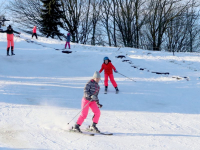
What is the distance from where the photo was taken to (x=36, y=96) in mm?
8156

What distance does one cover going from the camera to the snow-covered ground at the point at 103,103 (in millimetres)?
4598

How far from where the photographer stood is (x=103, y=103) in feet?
25.3

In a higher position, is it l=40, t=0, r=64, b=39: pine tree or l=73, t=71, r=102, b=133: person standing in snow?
l=40, t=0, r=64, b=39: pine tree

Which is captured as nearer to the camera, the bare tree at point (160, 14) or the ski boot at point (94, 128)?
the ski boot at point (94, 128)

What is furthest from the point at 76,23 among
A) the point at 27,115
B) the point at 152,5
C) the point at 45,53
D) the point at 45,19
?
the point at 27,115

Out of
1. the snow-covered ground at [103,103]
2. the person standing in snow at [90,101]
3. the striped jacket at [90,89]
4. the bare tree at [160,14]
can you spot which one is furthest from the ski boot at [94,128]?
the bare tree at [160,14]

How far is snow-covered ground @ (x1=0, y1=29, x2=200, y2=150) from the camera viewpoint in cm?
460

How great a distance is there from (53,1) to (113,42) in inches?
571

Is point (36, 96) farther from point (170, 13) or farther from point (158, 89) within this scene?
point (170, 13)

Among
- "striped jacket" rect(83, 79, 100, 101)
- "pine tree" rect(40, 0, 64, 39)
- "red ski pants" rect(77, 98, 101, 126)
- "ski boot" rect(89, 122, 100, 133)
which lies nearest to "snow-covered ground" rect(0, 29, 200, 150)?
"ski boot" rect(89, 122, 100, 133)

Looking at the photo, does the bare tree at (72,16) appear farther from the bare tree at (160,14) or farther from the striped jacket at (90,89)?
the striped jacket at (90,89)

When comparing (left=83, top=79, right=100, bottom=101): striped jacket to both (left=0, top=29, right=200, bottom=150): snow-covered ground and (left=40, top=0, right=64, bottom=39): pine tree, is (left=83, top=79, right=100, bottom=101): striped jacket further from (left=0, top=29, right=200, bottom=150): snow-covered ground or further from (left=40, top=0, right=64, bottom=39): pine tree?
(left=40, top=0, right=64, bottom=39): pine tree

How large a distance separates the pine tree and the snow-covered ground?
51.9ft

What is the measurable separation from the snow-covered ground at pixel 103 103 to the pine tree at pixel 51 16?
51.9ft
